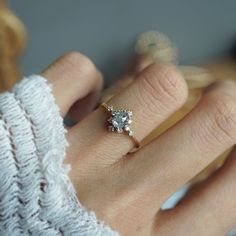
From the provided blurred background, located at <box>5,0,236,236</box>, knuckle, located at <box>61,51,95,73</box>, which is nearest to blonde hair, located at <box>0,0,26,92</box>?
blurred background, located at <box>5,0,236,236</box>

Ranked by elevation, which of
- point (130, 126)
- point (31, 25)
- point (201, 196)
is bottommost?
point (201, 196)

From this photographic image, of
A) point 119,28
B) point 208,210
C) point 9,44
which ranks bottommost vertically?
point 208,210

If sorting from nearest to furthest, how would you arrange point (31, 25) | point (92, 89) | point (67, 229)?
point (67, 229)
point (92, 89)
point (31, 25)

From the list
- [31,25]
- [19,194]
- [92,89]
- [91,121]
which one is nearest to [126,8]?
[31,25]

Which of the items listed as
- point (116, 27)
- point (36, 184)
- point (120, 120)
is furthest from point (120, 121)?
point (116, 27)

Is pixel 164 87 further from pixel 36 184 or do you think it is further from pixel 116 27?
pixel 116 27

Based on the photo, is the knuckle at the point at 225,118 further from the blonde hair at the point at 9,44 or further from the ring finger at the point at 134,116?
the blonde hair at the point at 9,44

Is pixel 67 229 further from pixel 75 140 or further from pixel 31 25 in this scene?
pixel 31 25
